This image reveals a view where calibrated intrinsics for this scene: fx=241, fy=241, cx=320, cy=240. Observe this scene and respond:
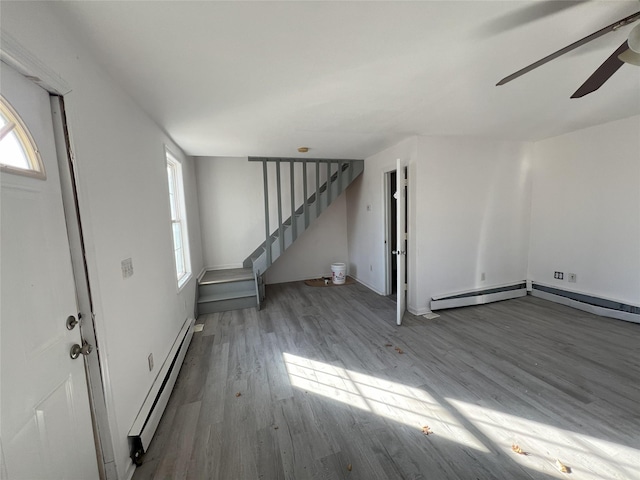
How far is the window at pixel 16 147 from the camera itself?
85 centimetres

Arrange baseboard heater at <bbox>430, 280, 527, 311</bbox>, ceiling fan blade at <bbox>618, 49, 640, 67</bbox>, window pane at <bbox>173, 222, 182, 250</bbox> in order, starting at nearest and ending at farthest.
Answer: ceiling fan blade at <bbox>618, 49, 640, 67</bbox>, window pane at <bbox>173, 222, 182, 250</bbox>, baseboard heater at <bbox>430, 280, 527, 311</bbox>

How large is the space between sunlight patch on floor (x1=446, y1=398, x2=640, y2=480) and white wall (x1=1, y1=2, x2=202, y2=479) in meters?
2.29

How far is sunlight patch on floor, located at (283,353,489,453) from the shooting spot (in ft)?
5.39

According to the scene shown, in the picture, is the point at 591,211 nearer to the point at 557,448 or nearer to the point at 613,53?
the point at 613,53

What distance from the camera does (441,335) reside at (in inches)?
111

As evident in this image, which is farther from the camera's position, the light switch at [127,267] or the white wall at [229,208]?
the white wall at [229,208]

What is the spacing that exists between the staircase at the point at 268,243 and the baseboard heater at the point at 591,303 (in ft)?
11.9

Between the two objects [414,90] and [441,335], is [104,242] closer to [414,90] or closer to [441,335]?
[414,90]

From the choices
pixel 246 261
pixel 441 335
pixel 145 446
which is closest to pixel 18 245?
pixel 145 446

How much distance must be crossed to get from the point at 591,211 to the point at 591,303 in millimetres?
1258

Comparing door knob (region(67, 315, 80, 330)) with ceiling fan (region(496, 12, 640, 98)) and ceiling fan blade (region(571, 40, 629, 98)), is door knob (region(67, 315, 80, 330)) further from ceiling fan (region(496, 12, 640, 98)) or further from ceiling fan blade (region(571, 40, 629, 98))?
ceiling fan blade (region(571, 40, 629, 98))

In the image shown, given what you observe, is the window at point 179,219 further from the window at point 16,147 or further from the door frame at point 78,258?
the window at point 16,147

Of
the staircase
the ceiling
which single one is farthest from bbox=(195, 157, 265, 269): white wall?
the ceiling

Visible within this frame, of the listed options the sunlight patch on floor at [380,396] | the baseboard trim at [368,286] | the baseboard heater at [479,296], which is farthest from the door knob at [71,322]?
the baseboard trim at [368,286]
